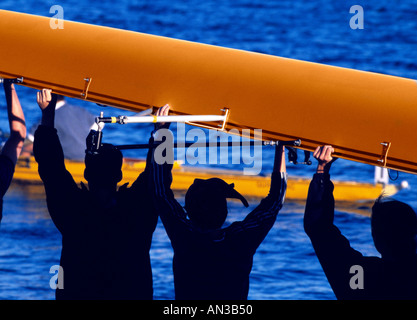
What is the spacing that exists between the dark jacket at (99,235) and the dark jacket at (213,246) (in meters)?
0.24

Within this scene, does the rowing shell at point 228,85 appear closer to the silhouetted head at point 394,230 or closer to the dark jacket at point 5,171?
the silhouetted head at point 394,230

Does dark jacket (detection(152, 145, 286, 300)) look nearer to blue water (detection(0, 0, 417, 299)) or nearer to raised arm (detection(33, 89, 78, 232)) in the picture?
raised arm (detection(33, 89, 78, 232))

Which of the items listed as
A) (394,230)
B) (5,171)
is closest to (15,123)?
(5,171)

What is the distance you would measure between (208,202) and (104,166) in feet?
2.06

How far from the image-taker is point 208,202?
435 cm

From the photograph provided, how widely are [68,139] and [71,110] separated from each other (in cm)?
46

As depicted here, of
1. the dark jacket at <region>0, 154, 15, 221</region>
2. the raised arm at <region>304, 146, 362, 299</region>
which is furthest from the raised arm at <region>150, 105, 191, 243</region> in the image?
the dark jacket at <region>0, 154, 15, 221</region>

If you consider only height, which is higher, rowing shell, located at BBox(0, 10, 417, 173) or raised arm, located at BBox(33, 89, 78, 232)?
rowing shell, located at BBox(0, 10, 417, 173)

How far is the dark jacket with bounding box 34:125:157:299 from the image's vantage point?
470cm

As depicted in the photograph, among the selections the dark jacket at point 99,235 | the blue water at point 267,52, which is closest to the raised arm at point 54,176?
the dark jacket at point 99,235

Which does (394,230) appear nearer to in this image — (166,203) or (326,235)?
(326,235)

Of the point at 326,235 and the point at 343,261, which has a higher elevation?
the point at 326,235

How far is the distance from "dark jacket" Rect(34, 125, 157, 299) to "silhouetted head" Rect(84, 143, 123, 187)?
120 mm

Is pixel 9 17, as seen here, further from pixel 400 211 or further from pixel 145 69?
pixel 400 211
